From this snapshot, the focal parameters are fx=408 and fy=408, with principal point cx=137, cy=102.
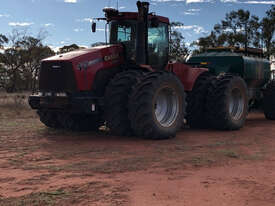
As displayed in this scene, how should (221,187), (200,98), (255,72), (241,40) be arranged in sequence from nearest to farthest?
(221,187) < (200,98) < (255,72) < (241,40)

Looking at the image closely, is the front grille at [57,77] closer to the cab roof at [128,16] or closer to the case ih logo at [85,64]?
the case ih logo at [85,64]

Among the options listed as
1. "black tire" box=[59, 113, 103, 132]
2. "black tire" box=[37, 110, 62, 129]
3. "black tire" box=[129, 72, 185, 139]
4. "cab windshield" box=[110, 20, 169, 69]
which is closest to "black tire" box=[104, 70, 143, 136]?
"black tire" box=[129, 72, 185, 139]

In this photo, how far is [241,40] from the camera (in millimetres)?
29469

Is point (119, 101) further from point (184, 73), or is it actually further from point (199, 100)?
point (199, 100)

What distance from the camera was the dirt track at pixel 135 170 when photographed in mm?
4738

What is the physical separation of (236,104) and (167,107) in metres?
3.10

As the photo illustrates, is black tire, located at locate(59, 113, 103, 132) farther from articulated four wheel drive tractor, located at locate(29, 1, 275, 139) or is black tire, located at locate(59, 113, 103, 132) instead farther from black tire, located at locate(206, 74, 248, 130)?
black tire, located at locate(206, 74, 248, 130)

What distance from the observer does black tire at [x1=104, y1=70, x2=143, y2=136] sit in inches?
349

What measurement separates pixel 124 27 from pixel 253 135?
422 centimetres

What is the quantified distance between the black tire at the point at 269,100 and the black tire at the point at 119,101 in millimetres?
6949

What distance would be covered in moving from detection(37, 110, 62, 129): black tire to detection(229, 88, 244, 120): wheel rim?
4920 millimetres

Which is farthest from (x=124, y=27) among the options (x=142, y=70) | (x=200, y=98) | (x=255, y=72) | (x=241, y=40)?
(x=241, y=40)

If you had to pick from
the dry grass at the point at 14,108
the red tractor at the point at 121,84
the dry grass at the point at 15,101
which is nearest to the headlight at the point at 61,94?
the red tractor at the point at 121,84

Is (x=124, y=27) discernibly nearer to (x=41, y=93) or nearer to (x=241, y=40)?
(x=41, y=93)
